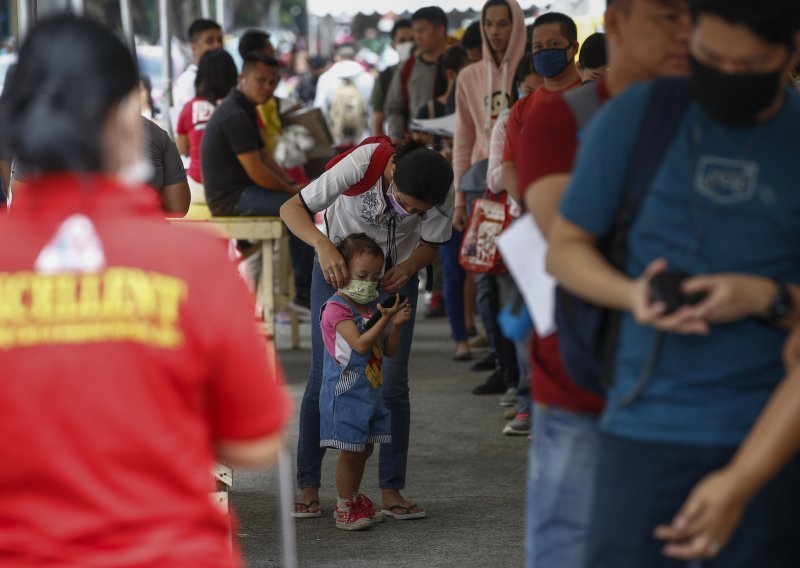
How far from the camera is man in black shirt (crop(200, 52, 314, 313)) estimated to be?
8.61 metres

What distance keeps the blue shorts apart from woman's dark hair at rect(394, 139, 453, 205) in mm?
807

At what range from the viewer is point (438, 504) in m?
6.18

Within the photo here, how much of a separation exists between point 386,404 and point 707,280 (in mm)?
3684

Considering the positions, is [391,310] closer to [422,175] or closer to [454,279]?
[422,175]

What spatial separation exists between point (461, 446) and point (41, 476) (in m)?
5.47

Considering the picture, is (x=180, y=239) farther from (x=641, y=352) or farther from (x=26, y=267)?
(x=641, y=352)

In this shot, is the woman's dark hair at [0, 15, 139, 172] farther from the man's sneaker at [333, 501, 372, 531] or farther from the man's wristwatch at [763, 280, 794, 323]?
the man's sneaker at [333, 501, 372, 531]

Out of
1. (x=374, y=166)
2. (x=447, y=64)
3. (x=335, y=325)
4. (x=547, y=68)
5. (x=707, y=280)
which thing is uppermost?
(x=547, y=68)

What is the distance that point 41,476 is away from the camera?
1.94 meters

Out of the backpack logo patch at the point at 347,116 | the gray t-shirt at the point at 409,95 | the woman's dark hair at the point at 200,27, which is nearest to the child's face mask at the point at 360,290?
the gray t-shirt at the point at 409,95

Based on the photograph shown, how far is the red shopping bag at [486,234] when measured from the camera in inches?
285

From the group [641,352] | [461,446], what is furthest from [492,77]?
[641,352]

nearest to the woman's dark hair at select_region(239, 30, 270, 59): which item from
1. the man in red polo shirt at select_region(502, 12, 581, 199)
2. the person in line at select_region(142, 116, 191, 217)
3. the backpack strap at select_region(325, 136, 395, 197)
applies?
the man in red polo shirt at select_region(502, 12, 581, 199)

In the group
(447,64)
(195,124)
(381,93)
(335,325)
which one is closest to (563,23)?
(335,325)
